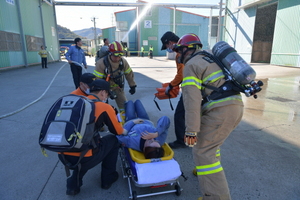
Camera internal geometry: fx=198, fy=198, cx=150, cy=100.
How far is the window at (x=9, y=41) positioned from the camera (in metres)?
13.0

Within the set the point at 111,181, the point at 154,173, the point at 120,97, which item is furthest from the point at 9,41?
the point at 154,173

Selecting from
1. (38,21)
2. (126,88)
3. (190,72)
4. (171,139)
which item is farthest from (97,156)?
(38,21)

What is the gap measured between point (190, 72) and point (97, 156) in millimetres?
1444

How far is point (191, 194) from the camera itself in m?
2.39

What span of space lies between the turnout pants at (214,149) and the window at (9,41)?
15.3m

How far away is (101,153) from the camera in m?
2.38

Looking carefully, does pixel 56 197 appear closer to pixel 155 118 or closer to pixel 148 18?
pixel 155 118

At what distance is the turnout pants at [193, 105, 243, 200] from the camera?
2.02 meters

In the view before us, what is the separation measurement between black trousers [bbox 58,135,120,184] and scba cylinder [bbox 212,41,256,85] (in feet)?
5.44

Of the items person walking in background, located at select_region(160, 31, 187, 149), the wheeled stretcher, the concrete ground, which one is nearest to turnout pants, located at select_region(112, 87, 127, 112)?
the concrete ground

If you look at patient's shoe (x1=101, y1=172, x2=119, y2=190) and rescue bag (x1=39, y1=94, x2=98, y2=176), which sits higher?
rescue bag (x1=39, y1=94, x2=98, y2=176)

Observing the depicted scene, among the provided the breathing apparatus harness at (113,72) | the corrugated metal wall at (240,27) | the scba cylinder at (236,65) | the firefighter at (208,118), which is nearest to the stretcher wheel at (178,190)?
the firefighter at (208,118)

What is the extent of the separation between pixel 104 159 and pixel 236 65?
1.92 meters

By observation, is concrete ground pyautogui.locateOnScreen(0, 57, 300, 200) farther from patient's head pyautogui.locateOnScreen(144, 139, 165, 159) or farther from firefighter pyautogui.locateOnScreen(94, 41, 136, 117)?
firefighter pyautogui.locateOnScreen(94, 41, 136, 117)
